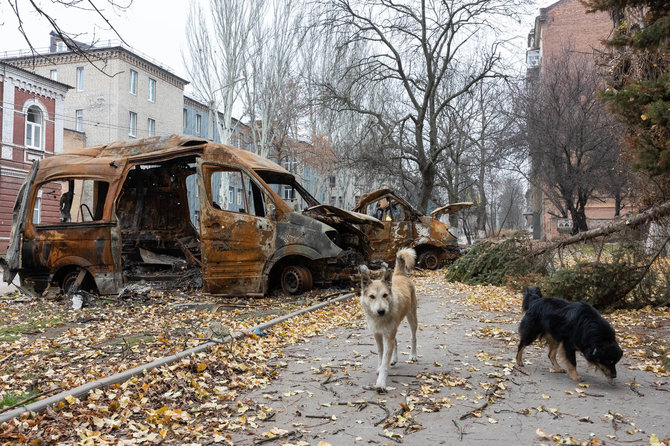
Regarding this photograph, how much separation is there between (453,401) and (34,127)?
32.7 metres

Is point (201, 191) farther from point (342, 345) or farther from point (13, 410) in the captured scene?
point (13, 410)

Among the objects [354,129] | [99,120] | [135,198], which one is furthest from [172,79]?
[135,198]

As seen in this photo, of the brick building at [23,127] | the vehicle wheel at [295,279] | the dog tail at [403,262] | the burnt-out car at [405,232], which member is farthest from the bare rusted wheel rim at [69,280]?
the brick building at [23,127]

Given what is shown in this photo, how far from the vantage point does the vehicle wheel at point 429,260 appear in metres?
18.1

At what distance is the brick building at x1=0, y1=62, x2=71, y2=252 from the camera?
2788 centimetres

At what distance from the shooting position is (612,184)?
86.4 feet

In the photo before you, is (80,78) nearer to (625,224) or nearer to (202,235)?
(202,235)

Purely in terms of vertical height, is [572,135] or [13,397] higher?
[572,135]

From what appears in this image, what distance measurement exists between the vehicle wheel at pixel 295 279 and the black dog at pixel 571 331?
18.9 ft

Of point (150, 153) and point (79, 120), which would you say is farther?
point (79, 120)

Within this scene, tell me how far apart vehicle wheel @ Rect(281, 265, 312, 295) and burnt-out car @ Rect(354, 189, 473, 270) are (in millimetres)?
4545

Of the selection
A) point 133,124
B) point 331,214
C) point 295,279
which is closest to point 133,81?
point 133,124

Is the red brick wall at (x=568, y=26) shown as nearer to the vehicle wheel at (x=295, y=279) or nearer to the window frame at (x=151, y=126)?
the window frame at (x=151, y=126)

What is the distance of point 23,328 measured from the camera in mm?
8086
